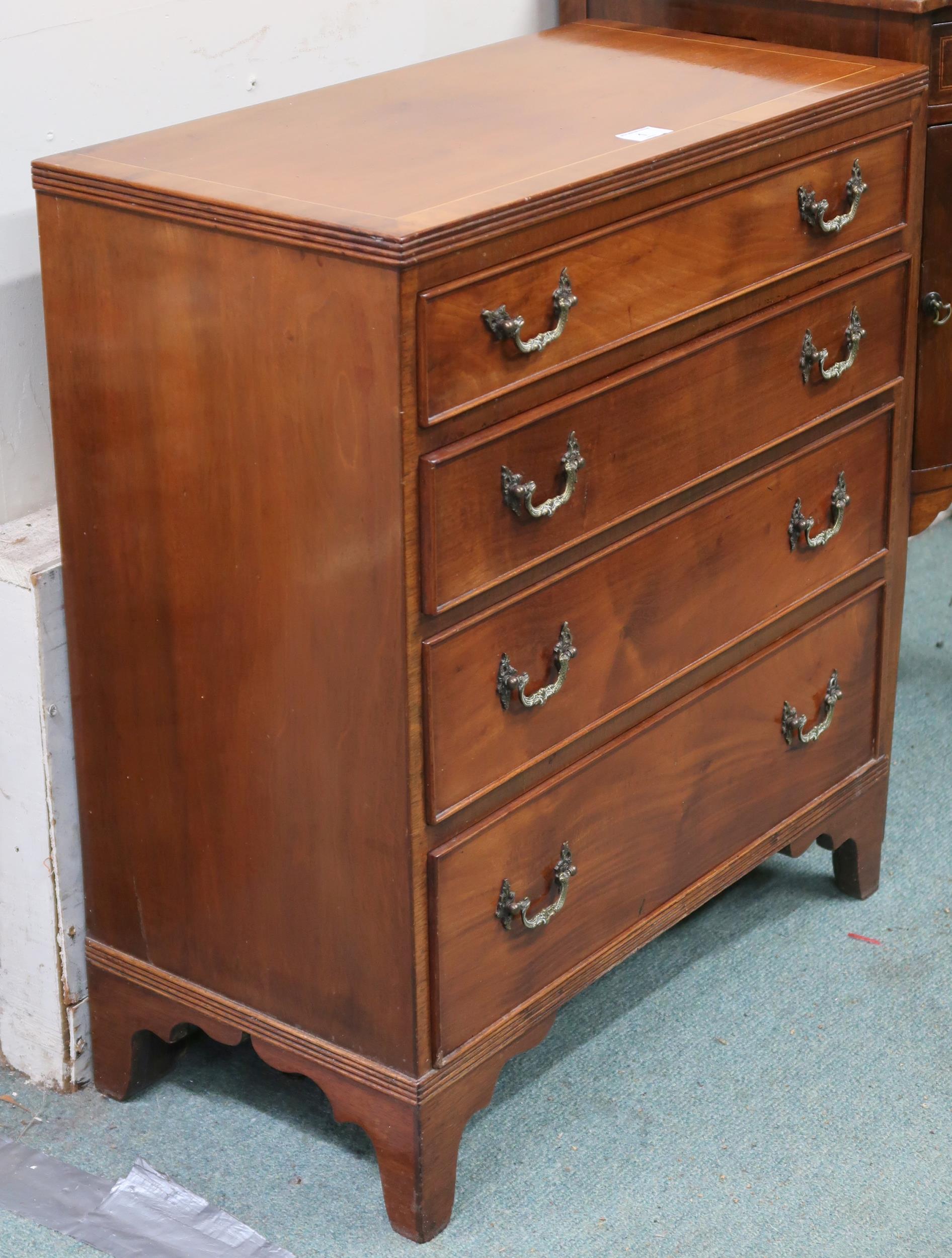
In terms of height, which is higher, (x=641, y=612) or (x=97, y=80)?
(x=97, y=80)

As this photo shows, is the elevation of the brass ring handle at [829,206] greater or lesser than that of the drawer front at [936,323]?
greater

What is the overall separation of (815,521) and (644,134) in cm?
56

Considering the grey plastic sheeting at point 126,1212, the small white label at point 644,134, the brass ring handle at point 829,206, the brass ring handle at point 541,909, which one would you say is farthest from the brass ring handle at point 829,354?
the grey plastic sheeting at point 126,1212

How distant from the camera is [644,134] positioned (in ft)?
5.46

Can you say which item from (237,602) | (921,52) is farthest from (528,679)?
(921,52)

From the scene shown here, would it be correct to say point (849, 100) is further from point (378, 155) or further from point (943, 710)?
point (943, 710)

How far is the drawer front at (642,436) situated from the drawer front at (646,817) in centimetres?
27

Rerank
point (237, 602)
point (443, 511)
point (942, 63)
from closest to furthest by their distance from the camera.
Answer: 1. point (443, 511)
2. point (237, 602)
3. point (942, 63)

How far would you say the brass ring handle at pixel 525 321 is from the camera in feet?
4.85

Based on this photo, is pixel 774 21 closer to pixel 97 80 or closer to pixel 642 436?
pixel 642 436

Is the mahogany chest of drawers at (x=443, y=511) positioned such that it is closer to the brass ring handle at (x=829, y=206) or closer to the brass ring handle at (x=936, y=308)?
the brass ring handle at (x=829, y=206)

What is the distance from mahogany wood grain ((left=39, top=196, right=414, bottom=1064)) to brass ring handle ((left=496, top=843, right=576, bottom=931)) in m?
0.13

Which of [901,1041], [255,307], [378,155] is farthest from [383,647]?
[901,1041]

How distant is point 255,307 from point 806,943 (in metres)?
1.20
